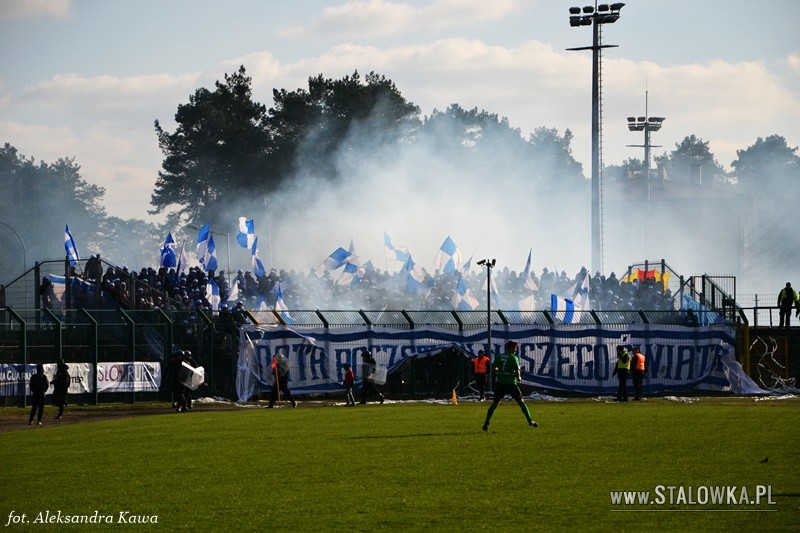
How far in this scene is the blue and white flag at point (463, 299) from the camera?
45.1 m

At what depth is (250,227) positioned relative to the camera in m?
51.2

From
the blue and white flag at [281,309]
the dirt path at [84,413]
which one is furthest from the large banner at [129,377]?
the blue and white flag at [281,309]

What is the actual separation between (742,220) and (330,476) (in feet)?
305

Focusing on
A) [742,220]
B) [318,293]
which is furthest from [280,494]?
[742,220]

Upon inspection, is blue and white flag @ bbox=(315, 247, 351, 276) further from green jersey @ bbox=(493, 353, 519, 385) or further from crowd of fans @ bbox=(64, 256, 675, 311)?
green jersey @ bbox=(493, 353, 519, 385)

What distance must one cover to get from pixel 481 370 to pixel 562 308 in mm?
10869

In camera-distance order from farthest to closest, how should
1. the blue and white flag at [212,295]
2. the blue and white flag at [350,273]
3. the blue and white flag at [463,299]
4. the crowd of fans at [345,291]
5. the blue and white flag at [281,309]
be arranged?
1. the blue and white flag at [350,273]
2. the blue and white flag at [463,299]
3. the blue and white flag at [212,295]
4. the crowd of fans at [345,291]
5. the blue and white flag at [281,309]

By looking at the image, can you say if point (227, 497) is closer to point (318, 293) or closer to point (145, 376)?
point (145, 376)

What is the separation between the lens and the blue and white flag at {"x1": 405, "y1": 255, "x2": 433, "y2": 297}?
4631 centimetres

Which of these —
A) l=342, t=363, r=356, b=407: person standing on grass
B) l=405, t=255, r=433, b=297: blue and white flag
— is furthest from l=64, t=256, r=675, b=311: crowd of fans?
l=342, t=363, r=356, b=407: person standing on grass

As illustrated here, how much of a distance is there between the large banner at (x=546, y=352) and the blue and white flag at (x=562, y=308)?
3.91 feet

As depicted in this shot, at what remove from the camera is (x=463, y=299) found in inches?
1786

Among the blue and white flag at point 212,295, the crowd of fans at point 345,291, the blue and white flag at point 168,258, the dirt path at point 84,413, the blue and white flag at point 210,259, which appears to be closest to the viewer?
the dirt path at point 84,413

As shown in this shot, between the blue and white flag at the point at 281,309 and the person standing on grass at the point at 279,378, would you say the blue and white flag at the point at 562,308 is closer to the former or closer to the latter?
the blue and white flag at the point at 281,309
